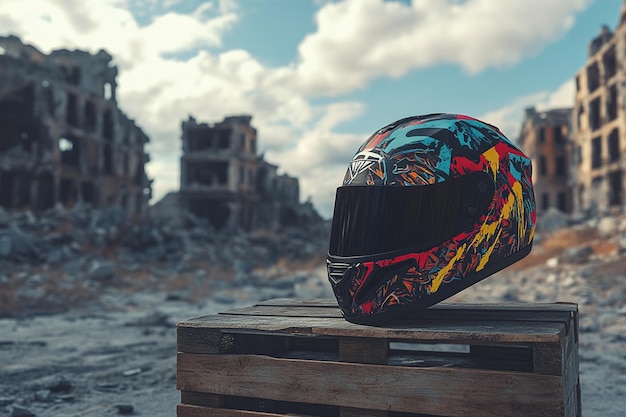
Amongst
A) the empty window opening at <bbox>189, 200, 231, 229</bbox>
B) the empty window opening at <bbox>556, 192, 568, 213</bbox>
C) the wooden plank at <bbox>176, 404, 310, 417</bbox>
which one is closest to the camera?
the wooden plank at <bbox>176, 404, 310, 417</bbox>

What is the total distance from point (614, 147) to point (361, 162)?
27.5 metres

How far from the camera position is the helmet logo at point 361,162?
105 inches

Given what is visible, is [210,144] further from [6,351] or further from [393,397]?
[393,397]

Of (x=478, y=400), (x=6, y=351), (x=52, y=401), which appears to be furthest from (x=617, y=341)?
(x=6, y=351)

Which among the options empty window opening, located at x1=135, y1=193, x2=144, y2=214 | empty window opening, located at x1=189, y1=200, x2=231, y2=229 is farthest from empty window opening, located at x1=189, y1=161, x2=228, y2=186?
empty window opening, located at x1=135, y1=193, x2=144, y2=214

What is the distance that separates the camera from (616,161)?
81.7 ft

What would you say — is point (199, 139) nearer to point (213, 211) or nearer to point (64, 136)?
point (213, 211)

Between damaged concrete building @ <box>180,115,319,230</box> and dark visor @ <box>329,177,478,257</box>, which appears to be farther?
damaged concrete building @ <box>180,115,319,230</box>

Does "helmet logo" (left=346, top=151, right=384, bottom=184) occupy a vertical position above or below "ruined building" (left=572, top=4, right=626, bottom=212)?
below

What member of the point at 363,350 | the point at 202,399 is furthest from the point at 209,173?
the point at 363,350

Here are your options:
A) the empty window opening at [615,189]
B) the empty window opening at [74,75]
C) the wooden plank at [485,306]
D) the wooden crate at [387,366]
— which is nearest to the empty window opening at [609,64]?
the empty window opening at [615,189]

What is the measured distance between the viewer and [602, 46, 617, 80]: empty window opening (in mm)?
25734

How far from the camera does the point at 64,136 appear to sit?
92.3 ft

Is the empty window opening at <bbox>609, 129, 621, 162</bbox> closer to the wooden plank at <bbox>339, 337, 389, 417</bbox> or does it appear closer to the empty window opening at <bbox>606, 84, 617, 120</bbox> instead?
the empty window opening at <bbox>606, 84, 617, 120</bbox>
